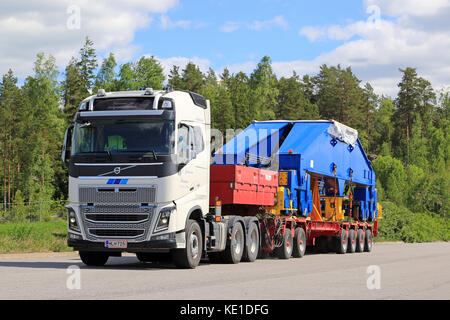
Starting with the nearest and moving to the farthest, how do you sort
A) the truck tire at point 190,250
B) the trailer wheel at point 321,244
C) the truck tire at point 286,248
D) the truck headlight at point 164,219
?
the truck headlight at point 164,219 → the truck tire at point 190,250 → the truck tire at point 286,248 → the trailer wheel at point 321,244

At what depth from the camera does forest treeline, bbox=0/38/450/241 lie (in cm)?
6556

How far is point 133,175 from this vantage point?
1483 cm

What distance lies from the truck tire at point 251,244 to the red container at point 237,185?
70 cm

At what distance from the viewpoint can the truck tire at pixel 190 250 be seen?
50.3 ft

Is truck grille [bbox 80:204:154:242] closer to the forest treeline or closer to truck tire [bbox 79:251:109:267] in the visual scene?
truck tire [bbox 79:251:109:267]

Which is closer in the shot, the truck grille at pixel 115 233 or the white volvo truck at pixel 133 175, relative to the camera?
the white volvo truck at pixel 133 175

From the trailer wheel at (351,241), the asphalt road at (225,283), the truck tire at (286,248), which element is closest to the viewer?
the asphalt road at (225,283)

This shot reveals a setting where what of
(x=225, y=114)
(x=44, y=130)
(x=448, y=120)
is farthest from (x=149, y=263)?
(x=448, y=120)

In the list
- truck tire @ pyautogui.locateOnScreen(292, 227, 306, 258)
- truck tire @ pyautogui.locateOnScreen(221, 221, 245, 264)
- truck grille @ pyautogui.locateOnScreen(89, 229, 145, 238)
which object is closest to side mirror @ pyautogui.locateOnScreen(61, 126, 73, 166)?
truck grille @ pyautogui.locateOnScreen(89, 229, 145, 238)

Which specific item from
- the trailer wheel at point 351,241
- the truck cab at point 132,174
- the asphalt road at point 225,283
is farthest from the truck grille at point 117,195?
the trailer wheel at point 351,241

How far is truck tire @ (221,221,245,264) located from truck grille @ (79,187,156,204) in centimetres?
344

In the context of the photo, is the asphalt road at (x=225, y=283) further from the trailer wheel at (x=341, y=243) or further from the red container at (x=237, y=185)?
the trailer wheel at (x=341, y=243)

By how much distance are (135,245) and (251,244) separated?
189 inches

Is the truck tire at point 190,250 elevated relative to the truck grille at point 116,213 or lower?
lower
